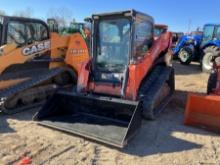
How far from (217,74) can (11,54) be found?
440cm

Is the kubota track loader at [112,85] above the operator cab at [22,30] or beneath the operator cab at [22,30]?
beneath

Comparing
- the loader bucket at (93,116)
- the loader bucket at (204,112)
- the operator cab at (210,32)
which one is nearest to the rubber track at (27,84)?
the loader bucket at (93,116)

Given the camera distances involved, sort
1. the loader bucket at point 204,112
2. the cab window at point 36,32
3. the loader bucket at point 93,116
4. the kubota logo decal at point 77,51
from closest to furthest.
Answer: the loader bucket at point 93,116 → the loader bucket at point 204,112 → the cab window at point 36,32 → the kubota logo decal at point 77,51

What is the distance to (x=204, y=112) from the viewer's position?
17.6 ft

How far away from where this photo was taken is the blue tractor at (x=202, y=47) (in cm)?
1309

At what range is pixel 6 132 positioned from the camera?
4.90m

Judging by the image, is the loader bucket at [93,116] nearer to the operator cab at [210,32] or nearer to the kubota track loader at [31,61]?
the kubota track loader at [31,61]

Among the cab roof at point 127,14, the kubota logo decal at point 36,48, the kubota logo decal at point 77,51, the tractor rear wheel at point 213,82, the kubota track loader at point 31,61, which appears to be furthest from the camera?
the kubota logo decal at point 77,51

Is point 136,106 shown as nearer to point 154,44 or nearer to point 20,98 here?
point 154,44

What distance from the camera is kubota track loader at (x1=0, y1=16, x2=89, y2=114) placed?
597cm

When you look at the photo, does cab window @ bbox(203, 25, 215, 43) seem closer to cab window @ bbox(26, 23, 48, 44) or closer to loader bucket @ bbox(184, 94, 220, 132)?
loader bucket @ bbox(184, 94, 220, 132)

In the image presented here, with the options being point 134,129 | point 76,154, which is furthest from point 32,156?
point 134,129

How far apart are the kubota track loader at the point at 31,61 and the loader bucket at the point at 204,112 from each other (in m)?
3.29

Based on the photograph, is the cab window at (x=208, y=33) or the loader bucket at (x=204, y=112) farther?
the cab window at (x=208, y=33)
